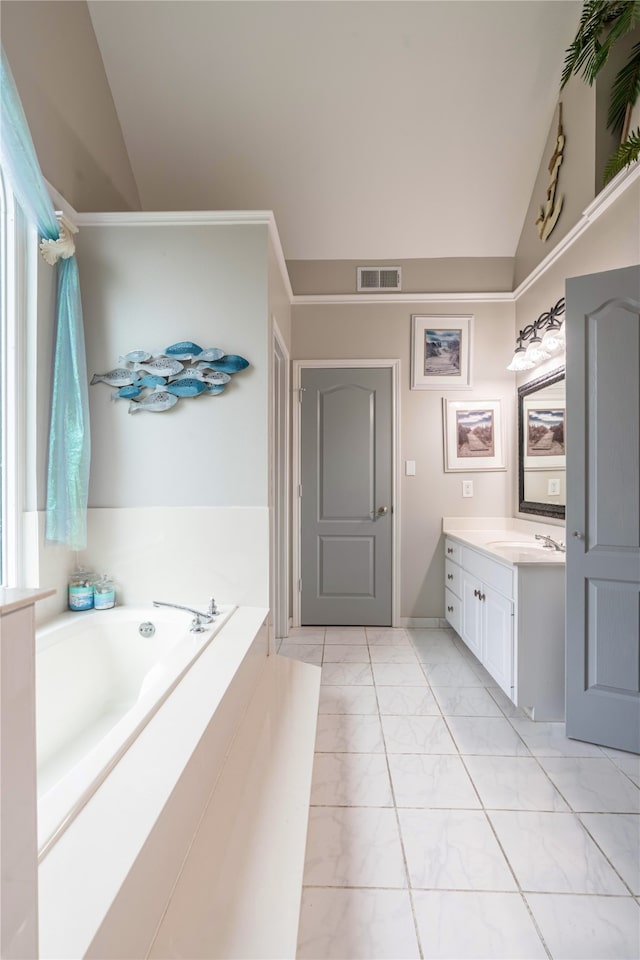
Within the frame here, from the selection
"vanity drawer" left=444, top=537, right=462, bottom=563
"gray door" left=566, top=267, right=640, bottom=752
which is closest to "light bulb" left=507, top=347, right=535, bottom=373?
"gray door" left=566, top=267, right=640, bottom=752

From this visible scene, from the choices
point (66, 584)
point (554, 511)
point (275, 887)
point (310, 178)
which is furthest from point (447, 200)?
point (275, 887)

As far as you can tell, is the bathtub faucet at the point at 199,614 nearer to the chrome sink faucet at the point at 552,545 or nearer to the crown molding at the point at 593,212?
the chrome sink faucet at the point at 552,545

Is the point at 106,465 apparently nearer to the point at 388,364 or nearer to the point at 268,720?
the point at 268,720

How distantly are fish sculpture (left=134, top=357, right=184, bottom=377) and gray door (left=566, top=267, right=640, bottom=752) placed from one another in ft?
6.08

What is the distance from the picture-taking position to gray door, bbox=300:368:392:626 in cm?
337

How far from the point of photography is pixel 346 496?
338 cm

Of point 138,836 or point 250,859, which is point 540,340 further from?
point 138,836

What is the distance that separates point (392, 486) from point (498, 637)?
4.51ft

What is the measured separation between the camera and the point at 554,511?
270 cm

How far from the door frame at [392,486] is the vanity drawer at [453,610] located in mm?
359

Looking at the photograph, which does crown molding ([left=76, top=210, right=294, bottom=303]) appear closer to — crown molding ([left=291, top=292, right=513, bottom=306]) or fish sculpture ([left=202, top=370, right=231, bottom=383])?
fish sculpture ([left=202, top=370, right=231, bottom=383])

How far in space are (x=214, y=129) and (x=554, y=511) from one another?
3.15 m

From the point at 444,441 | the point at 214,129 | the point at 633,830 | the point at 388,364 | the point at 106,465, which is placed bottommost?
the point at 633,830

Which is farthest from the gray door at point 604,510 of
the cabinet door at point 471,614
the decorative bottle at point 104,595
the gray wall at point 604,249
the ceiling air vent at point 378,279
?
the decorative bottle at point 104,595
